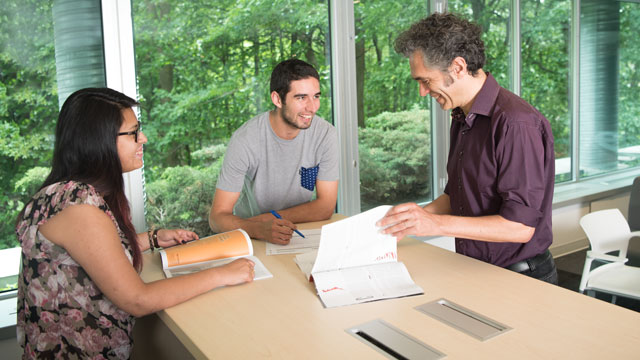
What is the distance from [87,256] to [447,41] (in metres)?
1.28

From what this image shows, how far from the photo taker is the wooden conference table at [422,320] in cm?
118

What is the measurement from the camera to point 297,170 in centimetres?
265

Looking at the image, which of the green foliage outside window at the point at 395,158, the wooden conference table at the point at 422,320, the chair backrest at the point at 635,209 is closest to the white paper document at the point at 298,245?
the wooden conference table at the point at 422,320

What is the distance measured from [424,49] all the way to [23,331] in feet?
5.17

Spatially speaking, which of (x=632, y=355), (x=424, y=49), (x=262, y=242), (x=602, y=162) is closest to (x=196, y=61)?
(x=262, y=242)

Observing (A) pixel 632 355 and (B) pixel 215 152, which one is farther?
(B) pixel 215 152

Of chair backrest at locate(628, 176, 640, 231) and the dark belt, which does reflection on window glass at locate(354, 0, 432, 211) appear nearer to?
chair backrest at locate(628, 176, 640, 231)

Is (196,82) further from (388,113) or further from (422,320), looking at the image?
(422,320)

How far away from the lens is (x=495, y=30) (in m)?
4.55

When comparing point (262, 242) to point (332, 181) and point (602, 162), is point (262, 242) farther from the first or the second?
point (602, 162)

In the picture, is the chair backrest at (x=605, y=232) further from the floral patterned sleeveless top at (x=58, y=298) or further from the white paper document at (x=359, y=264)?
the floral patterned sleeveless top at (x=58, y=298)

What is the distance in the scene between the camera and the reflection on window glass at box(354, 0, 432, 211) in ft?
12.3

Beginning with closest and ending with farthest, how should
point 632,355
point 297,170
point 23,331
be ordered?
1. point 632,355
2. point 23,331
3. point 297,170

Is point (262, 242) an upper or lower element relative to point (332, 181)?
lower
